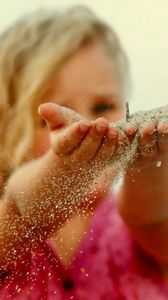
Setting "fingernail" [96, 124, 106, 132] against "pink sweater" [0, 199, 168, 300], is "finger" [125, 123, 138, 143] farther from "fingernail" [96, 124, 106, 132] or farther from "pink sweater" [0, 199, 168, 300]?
"pink sweater" [0, 199, 168, 300]

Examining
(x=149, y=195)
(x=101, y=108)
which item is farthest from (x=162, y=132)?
(x=101, y=108)

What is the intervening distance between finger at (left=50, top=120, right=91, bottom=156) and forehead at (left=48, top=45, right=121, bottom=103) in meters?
0.41

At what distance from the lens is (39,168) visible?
1.69ft

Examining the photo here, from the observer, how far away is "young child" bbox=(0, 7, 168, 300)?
43 centimetres

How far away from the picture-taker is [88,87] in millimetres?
831

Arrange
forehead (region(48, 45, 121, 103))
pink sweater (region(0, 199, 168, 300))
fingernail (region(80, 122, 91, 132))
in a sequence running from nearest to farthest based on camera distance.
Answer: fingernail (region(80, 122, 91, 132)) < pink sweater (region(0, 199, 168, 300)) < forehead (region(48, 45, 121, 103))

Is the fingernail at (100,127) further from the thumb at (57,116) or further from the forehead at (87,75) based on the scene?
the forehead at (87,75)

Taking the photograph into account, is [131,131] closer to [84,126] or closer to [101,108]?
[84,126]

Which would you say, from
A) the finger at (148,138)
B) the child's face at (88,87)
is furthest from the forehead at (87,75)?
the finger at (148,138)

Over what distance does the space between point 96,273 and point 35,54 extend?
1.30 ft

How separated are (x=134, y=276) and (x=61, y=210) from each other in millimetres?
247

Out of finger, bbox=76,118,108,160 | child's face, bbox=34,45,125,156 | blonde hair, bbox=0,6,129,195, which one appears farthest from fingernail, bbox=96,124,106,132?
blonde hair, bbox=0,6,129,195

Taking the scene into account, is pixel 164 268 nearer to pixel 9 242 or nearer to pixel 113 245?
pixel 113 245

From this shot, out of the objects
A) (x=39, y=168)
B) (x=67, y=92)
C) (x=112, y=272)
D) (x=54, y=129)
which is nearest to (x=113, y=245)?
(x=112, y=272)
